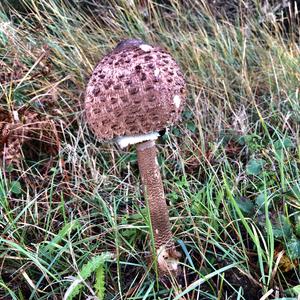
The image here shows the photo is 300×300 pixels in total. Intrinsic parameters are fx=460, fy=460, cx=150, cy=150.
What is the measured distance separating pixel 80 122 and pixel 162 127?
42.9 inches

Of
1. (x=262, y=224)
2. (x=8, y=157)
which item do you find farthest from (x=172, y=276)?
(x=8, y=157)

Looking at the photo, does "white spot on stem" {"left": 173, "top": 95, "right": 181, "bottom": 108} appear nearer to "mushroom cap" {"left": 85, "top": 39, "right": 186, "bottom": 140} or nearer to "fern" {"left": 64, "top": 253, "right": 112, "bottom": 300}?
"mushroom cap" {"left": 85, "top": 39, "right": 186, "bottom": 140}

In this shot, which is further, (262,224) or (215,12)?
(215,12)

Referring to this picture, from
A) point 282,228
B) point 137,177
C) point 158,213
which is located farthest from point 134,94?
point 137,177

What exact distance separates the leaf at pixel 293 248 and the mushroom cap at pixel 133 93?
0.68 metres

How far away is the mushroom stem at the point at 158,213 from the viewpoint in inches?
73.2

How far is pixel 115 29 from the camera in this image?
11.2ft

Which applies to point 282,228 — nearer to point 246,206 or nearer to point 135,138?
point 246,206

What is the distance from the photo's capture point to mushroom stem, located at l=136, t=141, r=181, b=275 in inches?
73.2

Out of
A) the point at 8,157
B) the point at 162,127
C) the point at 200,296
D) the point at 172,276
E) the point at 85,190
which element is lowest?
the point at 200,296

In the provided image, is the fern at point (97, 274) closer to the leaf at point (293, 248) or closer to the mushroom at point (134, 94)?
the mushroom at point (134, 94)

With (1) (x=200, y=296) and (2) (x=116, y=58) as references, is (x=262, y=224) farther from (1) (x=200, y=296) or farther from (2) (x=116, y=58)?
(2) (x=116, y=58)

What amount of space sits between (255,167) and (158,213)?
62 centimetres

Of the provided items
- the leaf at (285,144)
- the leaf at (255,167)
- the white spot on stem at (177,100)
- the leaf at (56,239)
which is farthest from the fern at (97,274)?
the leaf at (285,144)
